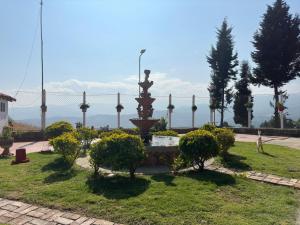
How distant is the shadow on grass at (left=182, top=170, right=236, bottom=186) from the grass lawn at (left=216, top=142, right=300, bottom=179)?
3.87 feet

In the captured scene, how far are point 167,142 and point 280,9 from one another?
19.8 m

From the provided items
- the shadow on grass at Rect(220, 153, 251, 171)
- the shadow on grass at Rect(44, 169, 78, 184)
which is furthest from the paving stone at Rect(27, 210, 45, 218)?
the shadow on grass at Rect(220, 153, 251, 171)

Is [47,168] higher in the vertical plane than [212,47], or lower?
lower

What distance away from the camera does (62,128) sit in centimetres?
1459

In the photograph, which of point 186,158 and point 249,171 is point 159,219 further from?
point 249,171

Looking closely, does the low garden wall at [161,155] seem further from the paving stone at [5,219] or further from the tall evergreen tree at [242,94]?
the tall evergreen tree at [242,94]

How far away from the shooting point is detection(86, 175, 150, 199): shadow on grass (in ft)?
23.9

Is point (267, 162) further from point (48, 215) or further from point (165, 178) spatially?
point (48, 215)

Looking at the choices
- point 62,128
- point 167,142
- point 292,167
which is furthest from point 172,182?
point 62,128

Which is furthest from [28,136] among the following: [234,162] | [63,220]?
[63,220]

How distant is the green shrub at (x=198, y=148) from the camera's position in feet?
29.7

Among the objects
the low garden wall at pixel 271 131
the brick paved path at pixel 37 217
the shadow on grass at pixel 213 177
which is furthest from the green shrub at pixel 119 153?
the low garden wall at pixel 271 131

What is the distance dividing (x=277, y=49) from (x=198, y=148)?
64.1 ft

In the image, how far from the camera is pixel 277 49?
25828mm
